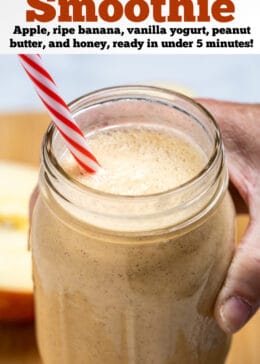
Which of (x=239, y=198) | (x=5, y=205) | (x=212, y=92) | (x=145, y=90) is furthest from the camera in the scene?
(x=212, y=92)

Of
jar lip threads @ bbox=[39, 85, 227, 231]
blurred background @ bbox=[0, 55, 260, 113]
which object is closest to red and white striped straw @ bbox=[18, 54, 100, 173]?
jar lip threads @ bbox=[39, 85, 227, 231]

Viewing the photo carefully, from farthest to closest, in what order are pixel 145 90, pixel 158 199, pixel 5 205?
1. pixel 5 205
2. pixel 145 90
3. pixel 158 199

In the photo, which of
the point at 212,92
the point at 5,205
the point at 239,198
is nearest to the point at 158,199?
the point at 239,198

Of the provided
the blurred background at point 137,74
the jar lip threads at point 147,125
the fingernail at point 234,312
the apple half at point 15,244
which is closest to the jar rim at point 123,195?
the jar lip threads at point 147,125

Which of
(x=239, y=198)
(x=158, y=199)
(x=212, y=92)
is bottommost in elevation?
(x=212, y=92)

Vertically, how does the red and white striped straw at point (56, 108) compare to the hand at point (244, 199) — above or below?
above

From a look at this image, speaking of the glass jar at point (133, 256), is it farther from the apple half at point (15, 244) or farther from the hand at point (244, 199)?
the apple half at point (15, 244)

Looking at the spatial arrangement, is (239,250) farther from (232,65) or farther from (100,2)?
(232,65)
